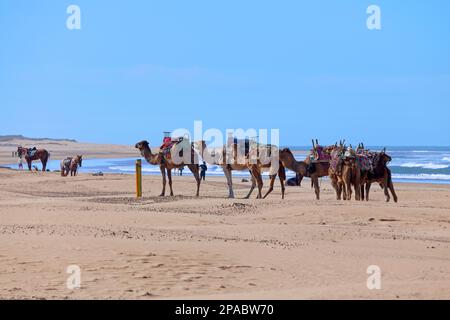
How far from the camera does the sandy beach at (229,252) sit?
32.2 ft

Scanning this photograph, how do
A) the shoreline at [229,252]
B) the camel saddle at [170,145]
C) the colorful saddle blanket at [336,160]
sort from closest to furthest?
1. the shoreline at [229,252]
2. the colorful saddle blanket at [336,160]
3. the camel saddle at [170,145]

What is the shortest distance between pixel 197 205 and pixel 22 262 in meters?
11.9

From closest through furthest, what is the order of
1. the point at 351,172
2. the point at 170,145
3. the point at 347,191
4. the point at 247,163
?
the point at 351,172 → the point at 347,191 → the point at 247,163 → the point at 170,145

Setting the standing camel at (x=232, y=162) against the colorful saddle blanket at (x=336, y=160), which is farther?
the standing camel at (x=232, y=162)

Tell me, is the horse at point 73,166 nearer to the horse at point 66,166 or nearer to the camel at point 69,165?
the camel at point 69,165

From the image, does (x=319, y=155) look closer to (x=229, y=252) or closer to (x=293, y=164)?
(x=293, y=164)

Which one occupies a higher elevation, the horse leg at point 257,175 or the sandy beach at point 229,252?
the horse leg at point 257,175

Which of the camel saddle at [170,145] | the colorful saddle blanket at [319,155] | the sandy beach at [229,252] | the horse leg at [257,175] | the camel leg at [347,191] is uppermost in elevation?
the camel saddle at [170,145]

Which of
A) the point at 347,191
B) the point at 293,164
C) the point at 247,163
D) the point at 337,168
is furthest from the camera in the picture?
the point at 293,164

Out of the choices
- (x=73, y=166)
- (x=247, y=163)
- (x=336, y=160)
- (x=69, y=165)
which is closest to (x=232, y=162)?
(x=247, y=163)

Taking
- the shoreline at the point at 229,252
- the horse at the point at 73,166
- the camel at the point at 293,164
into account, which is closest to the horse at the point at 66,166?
the horse at the point at 73,166

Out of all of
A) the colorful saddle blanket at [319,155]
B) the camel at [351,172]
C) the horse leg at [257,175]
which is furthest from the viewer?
the colorful saddle blanket at [319,155]

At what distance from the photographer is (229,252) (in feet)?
40.4
